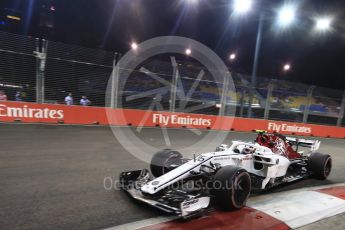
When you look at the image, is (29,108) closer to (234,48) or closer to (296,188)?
(296,188)

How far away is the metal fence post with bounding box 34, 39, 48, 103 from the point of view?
38.6 ft

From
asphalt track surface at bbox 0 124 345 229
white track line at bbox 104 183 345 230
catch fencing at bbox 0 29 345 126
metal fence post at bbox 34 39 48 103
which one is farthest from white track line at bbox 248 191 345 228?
metal fence post at bbox 34 39 48 103

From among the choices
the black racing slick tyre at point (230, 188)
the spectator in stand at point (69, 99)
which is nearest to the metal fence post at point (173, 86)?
the spectator in stand at point (69, 99)

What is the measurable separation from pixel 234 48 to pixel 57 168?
33318 mm

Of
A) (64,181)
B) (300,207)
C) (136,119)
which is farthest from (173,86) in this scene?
(300,207)

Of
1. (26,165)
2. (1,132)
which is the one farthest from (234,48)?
(26,165)

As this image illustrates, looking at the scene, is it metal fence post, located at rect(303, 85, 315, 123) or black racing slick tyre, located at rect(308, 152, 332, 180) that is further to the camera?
metal fence post, located at rect(303, 85, 315, 123)

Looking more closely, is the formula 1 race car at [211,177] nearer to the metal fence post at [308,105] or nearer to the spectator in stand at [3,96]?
the spectator in stand at [3,96]

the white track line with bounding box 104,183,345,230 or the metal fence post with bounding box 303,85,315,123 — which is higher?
the metal fence post with bounding box 303,85,315,123

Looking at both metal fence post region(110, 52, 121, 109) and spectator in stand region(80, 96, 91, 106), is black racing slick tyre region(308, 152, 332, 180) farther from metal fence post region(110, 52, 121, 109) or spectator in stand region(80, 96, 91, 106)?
spectator in stand region(80, 96, 91, 106)

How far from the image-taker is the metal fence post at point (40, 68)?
11.8 m

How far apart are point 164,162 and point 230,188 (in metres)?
1.42

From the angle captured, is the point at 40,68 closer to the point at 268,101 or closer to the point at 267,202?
the point at 267,202

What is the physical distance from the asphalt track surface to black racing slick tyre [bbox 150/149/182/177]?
2.49 ft
